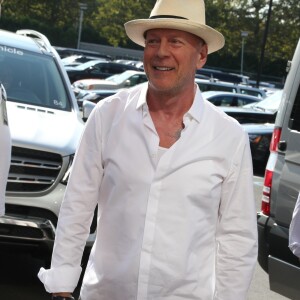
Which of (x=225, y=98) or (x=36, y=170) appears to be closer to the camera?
(x=36, y=170)

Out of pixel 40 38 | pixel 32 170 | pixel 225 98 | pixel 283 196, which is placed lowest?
pixel 225 98

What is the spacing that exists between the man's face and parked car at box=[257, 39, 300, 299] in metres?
2.92

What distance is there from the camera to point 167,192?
3.35 metres

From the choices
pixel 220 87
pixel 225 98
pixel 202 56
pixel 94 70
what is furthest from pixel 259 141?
pixel 94 70

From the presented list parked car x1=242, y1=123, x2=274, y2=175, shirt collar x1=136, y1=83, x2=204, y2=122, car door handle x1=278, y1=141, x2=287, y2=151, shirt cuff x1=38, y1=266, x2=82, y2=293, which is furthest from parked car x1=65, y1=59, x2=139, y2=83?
shirt cuff x1=38, y1=266, x2=82, y2=293

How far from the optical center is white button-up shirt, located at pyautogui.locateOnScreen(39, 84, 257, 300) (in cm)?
334

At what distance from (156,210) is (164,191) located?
8 centimetres

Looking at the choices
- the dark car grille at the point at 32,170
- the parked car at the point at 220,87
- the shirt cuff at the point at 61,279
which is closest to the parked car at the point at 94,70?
the parked car at the point at 220,87

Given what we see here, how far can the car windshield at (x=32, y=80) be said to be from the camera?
8.55 metres

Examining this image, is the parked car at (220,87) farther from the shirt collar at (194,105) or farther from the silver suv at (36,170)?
the shirt collar at (194,105)

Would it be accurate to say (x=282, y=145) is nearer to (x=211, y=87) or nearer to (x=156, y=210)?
(x=156, y=210)

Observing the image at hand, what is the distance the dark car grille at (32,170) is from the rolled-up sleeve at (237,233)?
3756 millimetres

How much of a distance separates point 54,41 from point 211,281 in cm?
6694

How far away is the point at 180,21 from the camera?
346cm
